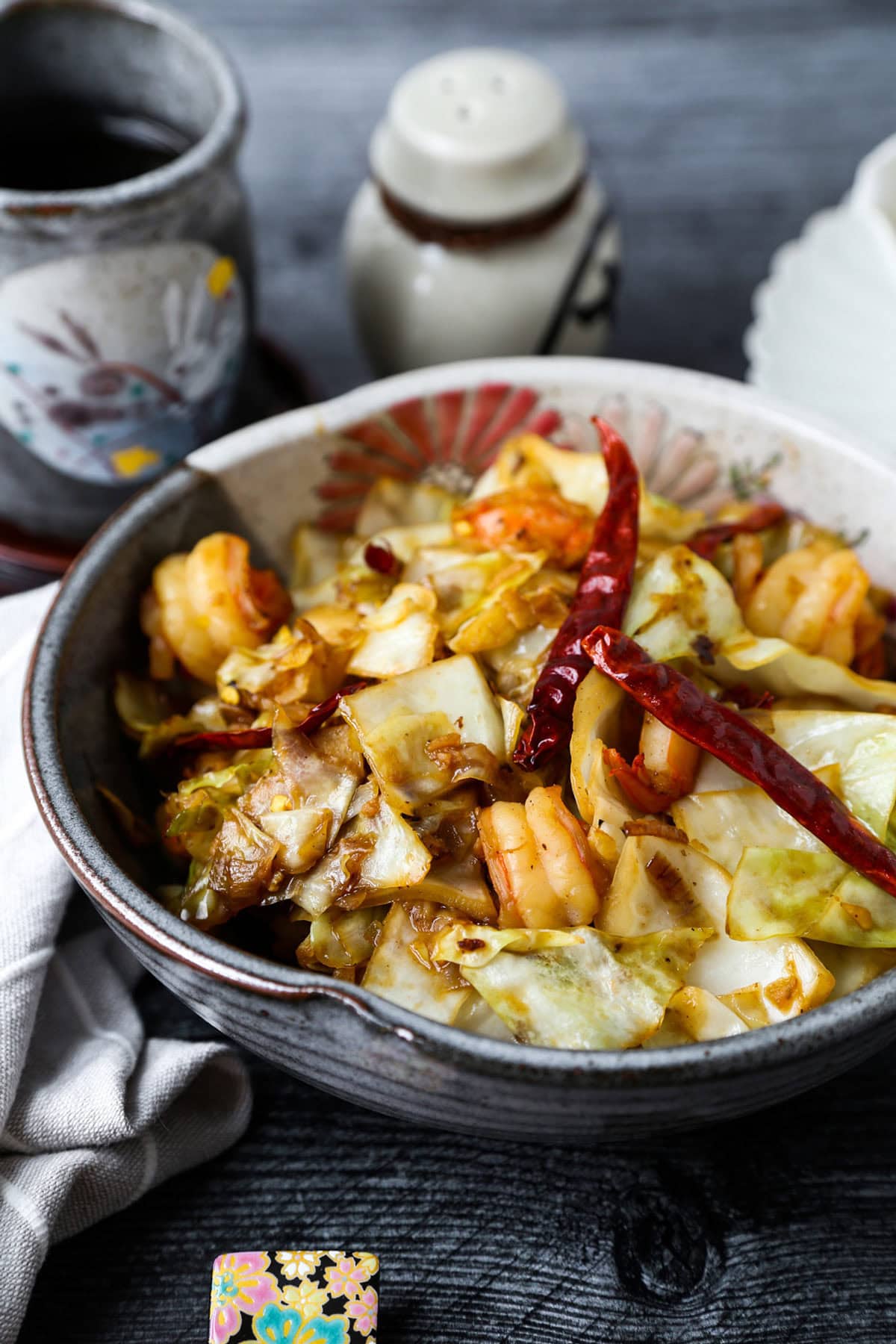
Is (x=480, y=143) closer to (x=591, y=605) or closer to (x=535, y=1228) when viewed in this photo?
(x=591, y=605)

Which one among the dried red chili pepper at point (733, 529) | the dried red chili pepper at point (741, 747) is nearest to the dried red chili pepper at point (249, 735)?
the dried red chili pepper at point (741, 747)

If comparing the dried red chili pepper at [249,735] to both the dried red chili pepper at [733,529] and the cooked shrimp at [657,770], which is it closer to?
the cooked shrimp at [657,770]

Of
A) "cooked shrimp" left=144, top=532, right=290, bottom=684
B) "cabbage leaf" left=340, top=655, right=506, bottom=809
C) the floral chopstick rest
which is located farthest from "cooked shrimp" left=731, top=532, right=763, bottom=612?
the floral chopstick rest

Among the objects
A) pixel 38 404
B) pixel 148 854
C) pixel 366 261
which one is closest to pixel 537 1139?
pixel 148 854

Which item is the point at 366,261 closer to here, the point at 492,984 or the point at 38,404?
the point at 38,404

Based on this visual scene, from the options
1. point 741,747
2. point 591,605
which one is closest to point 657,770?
point 741,747

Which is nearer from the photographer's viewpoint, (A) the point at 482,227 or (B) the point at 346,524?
(B) the point at 346,524

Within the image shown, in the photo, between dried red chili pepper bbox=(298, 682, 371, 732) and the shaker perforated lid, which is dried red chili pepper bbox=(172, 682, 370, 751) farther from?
the shaker perforated lid
